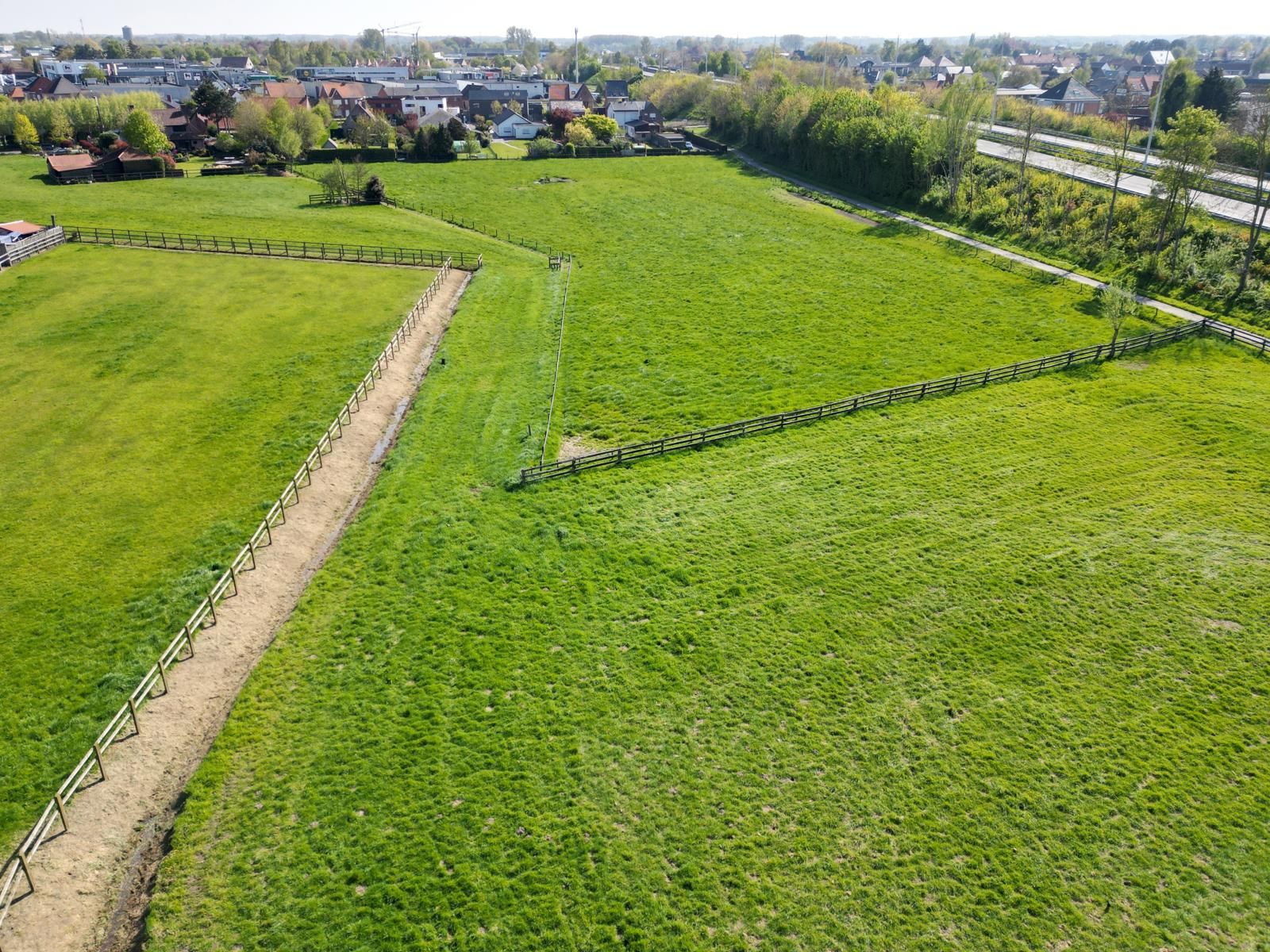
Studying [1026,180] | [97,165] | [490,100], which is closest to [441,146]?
[97,165]

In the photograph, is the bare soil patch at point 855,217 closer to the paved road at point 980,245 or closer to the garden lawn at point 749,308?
the garden lawn at point 749,308

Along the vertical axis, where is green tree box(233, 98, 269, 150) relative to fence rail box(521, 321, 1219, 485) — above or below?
above

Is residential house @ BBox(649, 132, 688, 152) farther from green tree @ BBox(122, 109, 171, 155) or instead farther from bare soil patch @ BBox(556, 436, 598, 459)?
bare soil patch @ BBox(556, 436, 598, 459)

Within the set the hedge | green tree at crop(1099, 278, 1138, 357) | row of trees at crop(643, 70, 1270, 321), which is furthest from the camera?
the hedge

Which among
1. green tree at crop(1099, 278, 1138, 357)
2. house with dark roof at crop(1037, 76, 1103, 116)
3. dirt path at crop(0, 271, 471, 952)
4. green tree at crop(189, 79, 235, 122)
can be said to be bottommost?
dirt path at crop(0, 271, 471, 952)

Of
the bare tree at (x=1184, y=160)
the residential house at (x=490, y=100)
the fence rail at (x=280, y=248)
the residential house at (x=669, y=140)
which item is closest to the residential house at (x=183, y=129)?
the fence rail at (x=280, y=248)

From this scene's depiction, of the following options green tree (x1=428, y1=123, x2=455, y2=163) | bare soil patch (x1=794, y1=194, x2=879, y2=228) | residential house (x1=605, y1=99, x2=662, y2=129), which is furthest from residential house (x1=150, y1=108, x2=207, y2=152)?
bare soil patch (x1=794, y1=194, x2=879, y2=228)

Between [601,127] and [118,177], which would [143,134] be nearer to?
[118,177]
